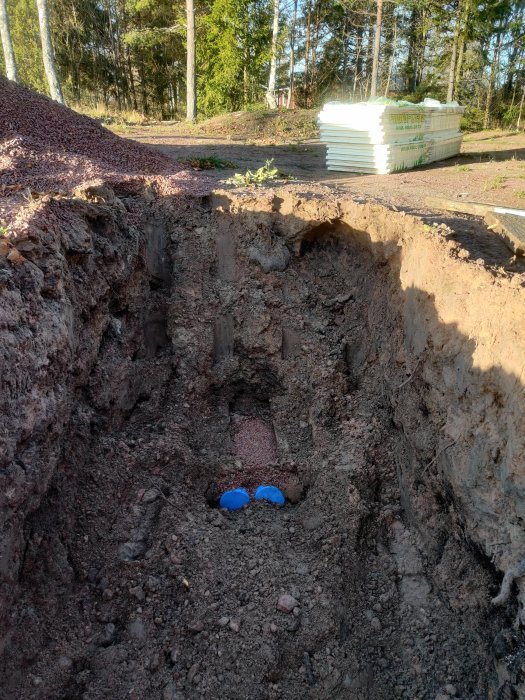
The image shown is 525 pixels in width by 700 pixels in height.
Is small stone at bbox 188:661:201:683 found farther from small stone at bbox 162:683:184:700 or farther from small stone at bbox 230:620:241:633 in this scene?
small stone at bbox 230:620:241:633

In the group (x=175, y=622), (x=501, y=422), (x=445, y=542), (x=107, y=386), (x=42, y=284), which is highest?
(x=42, y=284)

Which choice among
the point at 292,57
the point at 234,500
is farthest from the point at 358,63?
the point at 234,500

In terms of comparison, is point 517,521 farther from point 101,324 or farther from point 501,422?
point 101,324

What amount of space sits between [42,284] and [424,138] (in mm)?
10283

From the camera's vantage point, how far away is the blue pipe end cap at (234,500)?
15.1ft

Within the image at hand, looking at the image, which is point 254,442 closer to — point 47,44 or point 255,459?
point 255,459

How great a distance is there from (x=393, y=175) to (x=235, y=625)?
8.56 m

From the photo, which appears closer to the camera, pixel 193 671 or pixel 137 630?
pixel 193 671

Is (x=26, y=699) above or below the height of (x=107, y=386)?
below

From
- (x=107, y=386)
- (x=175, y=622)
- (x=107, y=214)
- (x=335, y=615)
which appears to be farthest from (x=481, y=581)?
(x=107, y=214)

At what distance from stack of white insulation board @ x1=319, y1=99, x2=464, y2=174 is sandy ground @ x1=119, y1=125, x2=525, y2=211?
373 mm

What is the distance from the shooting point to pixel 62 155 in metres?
6.39

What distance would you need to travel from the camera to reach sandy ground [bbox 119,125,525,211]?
778cm

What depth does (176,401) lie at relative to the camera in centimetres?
533
